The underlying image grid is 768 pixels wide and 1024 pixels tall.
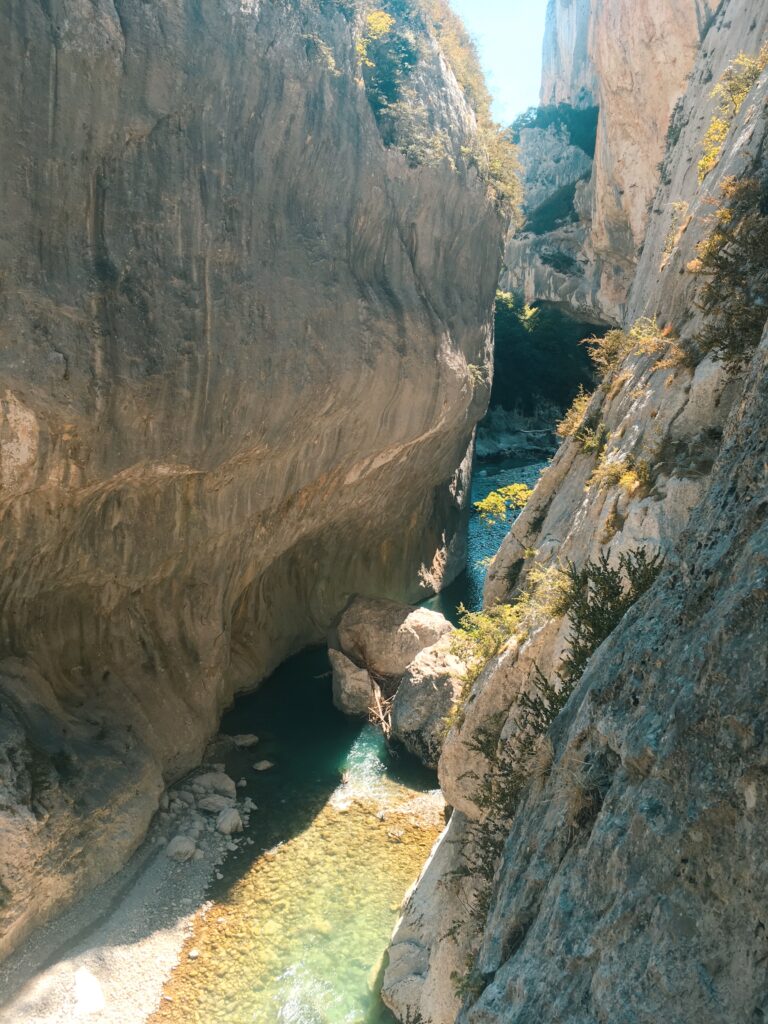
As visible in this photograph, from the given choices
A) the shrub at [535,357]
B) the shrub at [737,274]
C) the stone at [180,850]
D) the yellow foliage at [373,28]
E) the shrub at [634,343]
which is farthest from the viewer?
the shrub at [535,357]

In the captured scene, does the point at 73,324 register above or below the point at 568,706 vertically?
above

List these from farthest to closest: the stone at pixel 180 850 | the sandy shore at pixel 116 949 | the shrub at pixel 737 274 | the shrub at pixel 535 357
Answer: the shrub at pixel 535 357 < the stone at pixel 180 850 < the sandy shore at pixel 116 949 < the shrub at pixel 737 274

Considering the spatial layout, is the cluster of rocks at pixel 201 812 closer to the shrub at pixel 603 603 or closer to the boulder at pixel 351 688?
the boulder at pixel 351 688

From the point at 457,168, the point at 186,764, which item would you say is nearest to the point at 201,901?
the point at 186,764

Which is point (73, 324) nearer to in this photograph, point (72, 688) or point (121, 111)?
point (121, 111)

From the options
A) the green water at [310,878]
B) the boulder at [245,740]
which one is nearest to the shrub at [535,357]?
the green water at [310,878]

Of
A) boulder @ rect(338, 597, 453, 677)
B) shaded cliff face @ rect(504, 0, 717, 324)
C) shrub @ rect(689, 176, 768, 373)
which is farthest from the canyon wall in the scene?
shaded cliff face @ rect(504, 0, 717, 324)
